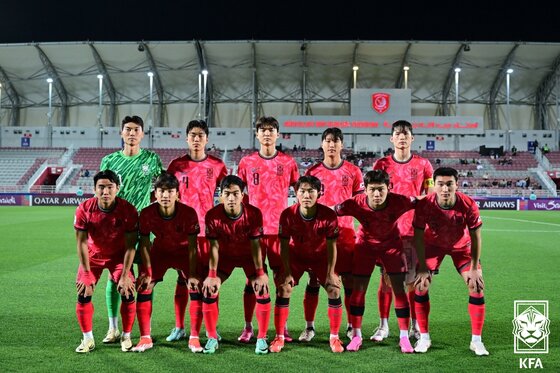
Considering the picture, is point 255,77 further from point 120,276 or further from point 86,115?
point 120,276

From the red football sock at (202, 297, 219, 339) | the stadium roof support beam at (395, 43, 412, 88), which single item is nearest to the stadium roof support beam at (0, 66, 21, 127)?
the stadium roof support beam at (395, 43, 412, 88)

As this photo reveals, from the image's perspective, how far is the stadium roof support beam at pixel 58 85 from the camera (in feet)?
121

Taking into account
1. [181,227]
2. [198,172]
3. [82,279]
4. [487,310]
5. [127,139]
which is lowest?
[487,310]

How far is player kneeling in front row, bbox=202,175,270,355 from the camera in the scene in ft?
15.0

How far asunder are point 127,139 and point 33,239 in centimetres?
958

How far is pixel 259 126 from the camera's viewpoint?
5199 millimetres

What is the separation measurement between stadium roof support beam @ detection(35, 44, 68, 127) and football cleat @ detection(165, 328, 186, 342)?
37005 mm

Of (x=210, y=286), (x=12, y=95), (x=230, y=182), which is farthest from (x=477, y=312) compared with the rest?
(x=12, y=95)

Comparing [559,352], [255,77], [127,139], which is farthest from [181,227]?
[255,77]

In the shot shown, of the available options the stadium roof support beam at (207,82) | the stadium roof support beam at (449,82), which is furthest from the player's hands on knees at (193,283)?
the stadium roof support beam at (449,82)

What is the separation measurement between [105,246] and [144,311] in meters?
0.73

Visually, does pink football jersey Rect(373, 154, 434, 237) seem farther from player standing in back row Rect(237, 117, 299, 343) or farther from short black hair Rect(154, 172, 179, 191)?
short black hair Rect(154, 172, 179, 191)

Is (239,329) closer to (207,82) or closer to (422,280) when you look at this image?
(422,280)

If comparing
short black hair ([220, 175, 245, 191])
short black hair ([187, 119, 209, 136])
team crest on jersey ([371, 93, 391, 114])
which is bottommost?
short black hair ([220, 175, 245, 191])
